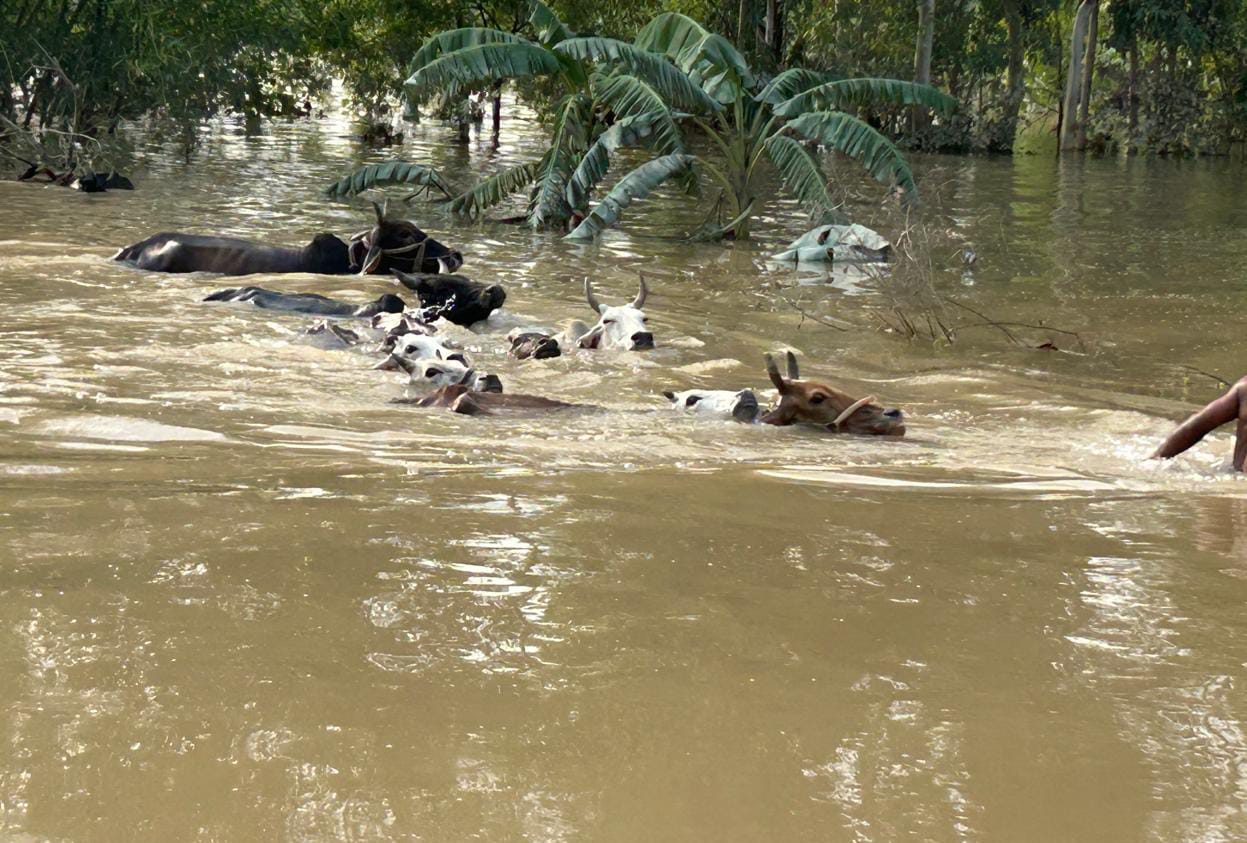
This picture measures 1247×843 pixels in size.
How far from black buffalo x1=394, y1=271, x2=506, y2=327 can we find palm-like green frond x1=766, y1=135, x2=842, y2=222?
670cm

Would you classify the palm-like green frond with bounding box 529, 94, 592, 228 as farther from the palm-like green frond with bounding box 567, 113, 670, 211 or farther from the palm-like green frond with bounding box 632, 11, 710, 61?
the palm-like green frond with bounding box 632, 11, 710, 61

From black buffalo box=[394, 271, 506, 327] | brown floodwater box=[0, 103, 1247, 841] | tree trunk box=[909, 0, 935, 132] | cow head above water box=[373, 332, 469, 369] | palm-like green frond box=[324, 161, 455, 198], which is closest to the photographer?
brown floodwater box=[0, 103, 1247, 841]

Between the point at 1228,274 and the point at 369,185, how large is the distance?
1157cm

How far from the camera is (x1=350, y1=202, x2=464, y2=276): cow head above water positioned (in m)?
12.8

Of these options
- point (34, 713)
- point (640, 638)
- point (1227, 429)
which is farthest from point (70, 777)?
point (1227, 429)

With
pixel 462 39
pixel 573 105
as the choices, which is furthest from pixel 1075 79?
pixel 462 39

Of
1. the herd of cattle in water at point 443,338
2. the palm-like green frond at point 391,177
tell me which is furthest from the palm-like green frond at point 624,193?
the herd of cattle in water at point 443,338

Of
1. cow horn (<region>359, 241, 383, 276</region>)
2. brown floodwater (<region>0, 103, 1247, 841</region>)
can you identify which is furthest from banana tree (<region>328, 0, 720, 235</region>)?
brown floodwater (<region>0, 103, 1247, 841</region>)

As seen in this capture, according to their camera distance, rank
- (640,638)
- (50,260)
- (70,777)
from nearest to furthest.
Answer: (70,777) → (640,638) → (50,260)

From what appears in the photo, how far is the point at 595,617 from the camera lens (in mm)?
3848

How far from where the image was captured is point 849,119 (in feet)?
55.8

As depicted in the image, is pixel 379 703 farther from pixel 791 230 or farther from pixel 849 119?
pixel 791 230

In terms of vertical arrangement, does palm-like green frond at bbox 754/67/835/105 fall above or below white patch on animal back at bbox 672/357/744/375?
above

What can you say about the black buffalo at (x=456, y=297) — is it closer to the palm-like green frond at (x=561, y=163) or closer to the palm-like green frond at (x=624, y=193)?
the palm-like green frond at (x=624, y=193)
